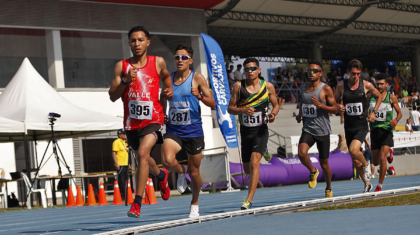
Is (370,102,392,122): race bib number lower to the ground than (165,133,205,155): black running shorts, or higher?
higher

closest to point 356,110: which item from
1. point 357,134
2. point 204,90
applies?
point 357,134

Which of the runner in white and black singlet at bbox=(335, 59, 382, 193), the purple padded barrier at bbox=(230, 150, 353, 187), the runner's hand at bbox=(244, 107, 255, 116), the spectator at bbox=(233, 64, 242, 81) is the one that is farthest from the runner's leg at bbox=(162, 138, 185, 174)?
the spectator at bbox=(233, 64, 242, 81)

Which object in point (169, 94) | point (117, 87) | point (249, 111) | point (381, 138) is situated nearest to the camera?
point (117, 87)

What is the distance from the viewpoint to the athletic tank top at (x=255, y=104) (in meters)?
7.69

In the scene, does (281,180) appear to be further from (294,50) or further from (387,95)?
(294,50)

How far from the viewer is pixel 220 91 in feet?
56.8

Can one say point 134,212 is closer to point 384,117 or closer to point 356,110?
point 356,110

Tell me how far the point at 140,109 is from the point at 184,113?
0.84m

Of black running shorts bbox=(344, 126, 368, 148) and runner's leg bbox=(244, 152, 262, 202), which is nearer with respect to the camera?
runner's leg bbox=(244, 152, 262, 202)

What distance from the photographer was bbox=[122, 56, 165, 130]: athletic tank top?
6.21 m

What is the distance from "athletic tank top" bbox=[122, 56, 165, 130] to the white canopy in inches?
321

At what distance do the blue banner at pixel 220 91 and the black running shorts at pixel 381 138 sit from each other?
700 centimetres

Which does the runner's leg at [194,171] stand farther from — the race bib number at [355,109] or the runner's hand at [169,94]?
the race bib number at [355,109]

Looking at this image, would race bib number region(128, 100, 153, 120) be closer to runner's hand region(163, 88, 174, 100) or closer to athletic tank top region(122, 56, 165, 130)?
athletic tank top region(122, 56, 165, 130)
